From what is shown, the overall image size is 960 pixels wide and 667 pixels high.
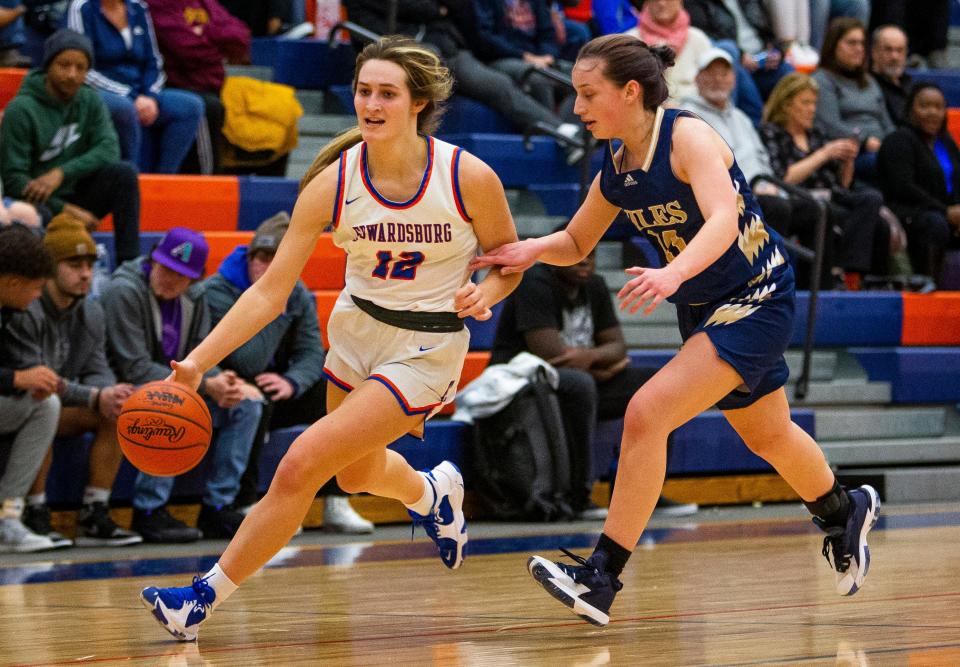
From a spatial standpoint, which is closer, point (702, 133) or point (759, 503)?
point (702, 133)

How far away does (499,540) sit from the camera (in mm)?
6301

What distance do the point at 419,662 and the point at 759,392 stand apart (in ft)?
4.18

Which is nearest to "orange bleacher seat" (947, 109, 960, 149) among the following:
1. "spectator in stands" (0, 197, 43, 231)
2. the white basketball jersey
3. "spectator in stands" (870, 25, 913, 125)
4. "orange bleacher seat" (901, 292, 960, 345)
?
"spectator in stands" (870, 25, 913, 125)

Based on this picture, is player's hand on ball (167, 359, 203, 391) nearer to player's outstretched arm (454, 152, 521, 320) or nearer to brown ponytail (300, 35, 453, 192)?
brown ponytail (300, 35, 453, 192)

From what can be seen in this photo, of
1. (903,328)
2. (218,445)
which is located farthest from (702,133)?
(903,328)

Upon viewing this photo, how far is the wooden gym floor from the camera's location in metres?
3.55

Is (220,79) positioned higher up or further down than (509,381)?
higher up

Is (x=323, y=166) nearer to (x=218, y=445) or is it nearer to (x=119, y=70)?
(x=218, y=445)

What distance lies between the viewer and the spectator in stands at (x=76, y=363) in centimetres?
615

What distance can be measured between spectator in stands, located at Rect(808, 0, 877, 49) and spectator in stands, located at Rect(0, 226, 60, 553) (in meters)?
7.01

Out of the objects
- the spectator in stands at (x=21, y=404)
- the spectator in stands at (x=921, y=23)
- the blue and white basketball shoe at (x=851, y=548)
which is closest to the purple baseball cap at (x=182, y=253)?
the spectator in stands at (x=21, y=404)

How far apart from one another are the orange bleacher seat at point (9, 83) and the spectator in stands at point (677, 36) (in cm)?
368

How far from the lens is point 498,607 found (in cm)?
439

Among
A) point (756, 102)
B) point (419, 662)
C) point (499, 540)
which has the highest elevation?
point (419, 662)
